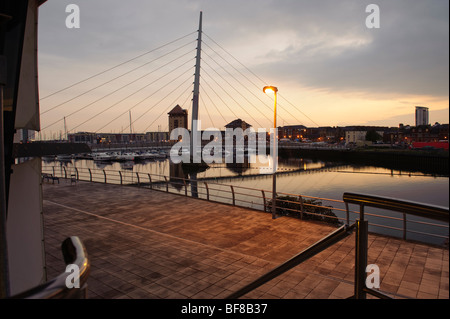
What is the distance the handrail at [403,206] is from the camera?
56.4 inches

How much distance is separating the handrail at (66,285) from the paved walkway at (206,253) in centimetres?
174

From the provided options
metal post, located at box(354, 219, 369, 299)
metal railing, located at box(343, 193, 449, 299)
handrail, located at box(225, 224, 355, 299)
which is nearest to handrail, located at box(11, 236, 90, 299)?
handrail, located at box(225, 224, 355, 299)

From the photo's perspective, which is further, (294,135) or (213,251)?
(294,135)

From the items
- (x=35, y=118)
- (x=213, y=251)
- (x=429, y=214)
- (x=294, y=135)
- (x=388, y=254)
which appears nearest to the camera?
(x=429, y=214)

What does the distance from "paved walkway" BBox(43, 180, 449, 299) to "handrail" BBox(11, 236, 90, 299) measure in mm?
1736

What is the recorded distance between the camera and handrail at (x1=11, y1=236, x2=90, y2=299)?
1.22 m

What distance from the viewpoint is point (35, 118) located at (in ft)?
16.0

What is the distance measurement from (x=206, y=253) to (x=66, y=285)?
6724 millimetres

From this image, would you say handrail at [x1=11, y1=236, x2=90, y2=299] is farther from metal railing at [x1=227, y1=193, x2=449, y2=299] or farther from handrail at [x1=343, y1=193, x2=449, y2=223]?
handrail at [x1=343, y1=193, x2=449, y2=223]

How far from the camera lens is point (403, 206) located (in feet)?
5.39
